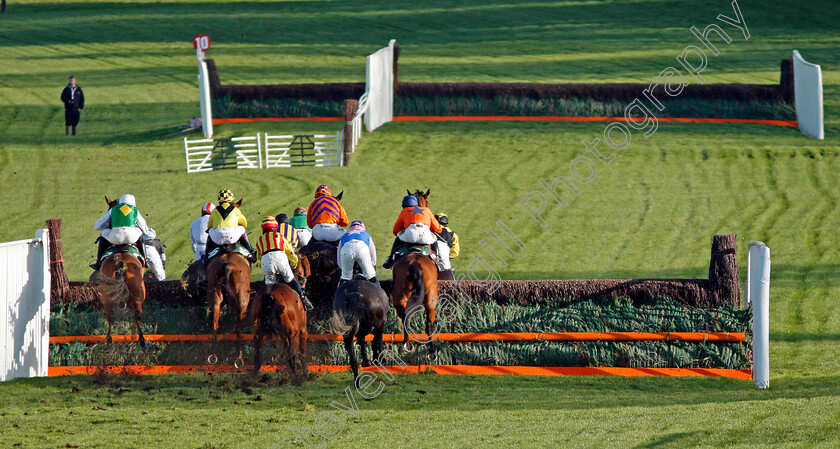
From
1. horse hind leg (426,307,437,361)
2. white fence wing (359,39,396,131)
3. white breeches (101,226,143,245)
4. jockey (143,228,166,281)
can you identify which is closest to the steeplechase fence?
white fence wing (359,39,396,131)

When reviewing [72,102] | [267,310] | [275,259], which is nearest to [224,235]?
[275,259]

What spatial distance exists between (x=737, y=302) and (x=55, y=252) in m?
8.51

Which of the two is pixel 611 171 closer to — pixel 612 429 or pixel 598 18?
pixel 612 429

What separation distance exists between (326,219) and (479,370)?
3.08 meters

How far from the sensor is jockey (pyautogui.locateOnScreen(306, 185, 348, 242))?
1182 centimetres

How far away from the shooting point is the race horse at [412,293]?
35.0 ft

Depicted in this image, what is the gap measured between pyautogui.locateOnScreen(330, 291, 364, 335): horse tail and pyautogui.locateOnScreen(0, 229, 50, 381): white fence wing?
12.1 feet

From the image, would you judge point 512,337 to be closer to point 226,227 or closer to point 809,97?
point 226,227

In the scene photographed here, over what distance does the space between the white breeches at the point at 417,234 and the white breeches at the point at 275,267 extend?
5.79 ft

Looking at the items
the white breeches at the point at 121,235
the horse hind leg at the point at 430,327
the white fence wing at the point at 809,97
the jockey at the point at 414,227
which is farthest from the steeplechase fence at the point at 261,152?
the white fence wing at the point at 809,97

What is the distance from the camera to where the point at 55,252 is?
10797mm

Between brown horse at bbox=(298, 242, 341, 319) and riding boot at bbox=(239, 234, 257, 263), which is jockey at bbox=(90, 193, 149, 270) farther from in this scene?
brown horse at bbox=(298, 242, 341, 319)

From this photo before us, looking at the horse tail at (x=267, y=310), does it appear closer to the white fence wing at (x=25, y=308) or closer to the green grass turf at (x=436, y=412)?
the green grass turf at (x=436, y=412)

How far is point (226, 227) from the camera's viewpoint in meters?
11.2
